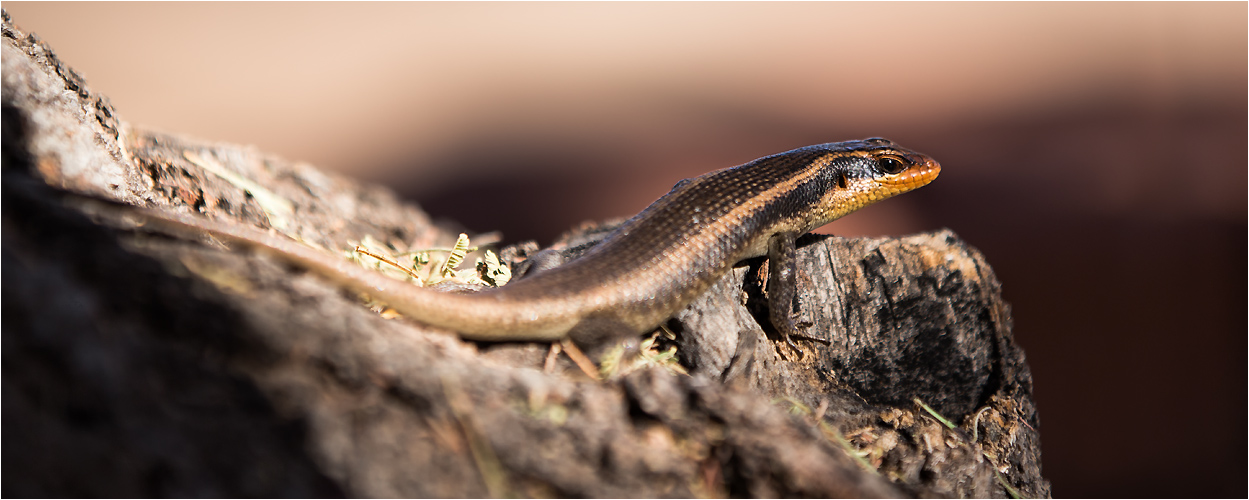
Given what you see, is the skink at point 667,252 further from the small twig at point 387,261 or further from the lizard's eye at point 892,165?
the small twig at point 387,261

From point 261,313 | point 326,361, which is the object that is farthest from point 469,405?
point 261,313

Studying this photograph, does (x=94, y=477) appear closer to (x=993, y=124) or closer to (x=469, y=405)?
(x=469, y=405)

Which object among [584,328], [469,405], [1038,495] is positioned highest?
[584,328]

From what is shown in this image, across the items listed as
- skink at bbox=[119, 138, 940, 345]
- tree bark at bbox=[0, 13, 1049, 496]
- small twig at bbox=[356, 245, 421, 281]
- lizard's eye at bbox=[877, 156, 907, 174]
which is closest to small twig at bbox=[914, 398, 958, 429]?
tree bark at bbox=[0, 13, 1049, 496]

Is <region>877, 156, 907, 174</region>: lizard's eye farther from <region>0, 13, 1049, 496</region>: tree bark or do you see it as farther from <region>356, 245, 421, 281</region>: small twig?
<region>356, 245, 421, 281</region>: small twig

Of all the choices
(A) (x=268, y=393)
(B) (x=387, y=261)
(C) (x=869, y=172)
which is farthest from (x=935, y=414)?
(A) (x=268, y=393)

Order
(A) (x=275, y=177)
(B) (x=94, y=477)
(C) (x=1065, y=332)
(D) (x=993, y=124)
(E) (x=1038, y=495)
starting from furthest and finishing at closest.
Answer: (D) (x=993, y=124) → (C) (x=1065, y=332) → (A) (x=275, y=177) → (E) (x=1038, y=495) → (B) (x=94, y=477)

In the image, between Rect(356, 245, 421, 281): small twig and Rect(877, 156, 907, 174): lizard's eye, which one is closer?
Rect(356, 245, 421, 281): small twig
